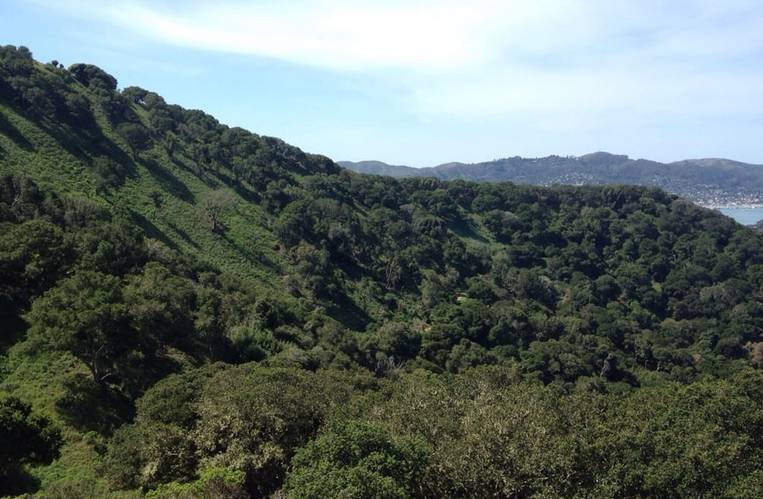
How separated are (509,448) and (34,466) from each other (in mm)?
17554

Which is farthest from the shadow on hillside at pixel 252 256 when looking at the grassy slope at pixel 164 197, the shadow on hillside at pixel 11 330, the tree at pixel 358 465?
the tree at pixel 358 465

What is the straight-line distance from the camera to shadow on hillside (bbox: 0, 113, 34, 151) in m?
52.6

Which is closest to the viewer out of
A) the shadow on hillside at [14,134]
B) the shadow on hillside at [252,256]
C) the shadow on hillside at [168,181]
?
the shadow on hillside at [14,134]

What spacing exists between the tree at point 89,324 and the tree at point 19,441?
5.37 metres

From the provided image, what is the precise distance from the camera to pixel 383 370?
45.1m

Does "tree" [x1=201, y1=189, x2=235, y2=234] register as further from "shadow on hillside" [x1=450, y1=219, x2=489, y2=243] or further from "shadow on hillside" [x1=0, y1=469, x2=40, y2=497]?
"shadow on hillside" [x1=450, y1=219, x2=489, y2=243]

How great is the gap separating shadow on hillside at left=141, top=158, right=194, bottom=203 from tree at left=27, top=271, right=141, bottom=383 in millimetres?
35351

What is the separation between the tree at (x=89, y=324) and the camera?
80.6 feet

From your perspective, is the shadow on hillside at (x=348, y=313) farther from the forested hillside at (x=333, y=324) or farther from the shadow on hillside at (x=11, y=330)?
the shadow on hillside at (x=11, y=330)

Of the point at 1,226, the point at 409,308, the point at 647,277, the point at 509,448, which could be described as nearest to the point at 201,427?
the point at 509,448

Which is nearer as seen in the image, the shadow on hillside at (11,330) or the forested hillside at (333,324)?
the forested hillside at (333,324)

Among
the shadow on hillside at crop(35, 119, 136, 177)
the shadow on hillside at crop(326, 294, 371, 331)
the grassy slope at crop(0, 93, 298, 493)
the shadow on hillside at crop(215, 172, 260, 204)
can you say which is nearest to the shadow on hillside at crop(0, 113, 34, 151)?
the grassy slope at crop(0, 93, 298, 493)

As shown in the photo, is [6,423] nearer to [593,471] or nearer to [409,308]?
[593,471]

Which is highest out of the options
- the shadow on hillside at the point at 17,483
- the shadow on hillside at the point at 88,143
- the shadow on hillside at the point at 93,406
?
the shadow on hillside at the point at 88,143
